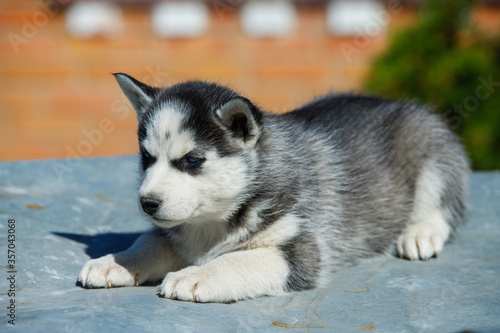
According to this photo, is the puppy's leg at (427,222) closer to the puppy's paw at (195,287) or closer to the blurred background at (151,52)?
the puppy's paw at (195,287)

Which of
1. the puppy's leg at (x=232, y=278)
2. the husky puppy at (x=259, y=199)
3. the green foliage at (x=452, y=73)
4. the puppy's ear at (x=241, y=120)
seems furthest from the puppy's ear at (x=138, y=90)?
the green foliage at (x=452, y=73)

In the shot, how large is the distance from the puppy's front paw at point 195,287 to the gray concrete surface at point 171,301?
70 millimetres

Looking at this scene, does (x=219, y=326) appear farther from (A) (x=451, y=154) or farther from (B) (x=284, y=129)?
(A) (x=451, y=154)

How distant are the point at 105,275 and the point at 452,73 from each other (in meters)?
5.53

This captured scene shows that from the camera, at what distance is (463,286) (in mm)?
3875

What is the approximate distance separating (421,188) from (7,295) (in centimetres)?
315


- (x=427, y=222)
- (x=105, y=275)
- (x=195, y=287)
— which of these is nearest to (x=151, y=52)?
(x=427, y=222)

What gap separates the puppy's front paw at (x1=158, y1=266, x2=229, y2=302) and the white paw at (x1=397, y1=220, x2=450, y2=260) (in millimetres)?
1601

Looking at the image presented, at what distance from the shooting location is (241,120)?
3.96m

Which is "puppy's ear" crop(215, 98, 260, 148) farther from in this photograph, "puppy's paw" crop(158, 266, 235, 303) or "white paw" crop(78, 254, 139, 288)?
"white paw" crop(78, 254, 139, 288)

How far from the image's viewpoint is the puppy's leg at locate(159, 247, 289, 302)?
11.5ft

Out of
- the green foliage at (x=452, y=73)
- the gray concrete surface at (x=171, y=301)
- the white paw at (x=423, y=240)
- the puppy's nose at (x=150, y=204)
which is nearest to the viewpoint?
the gray concrete surface at (x=171, y=301)

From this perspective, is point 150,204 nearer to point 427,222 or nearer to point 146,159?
point 146,159

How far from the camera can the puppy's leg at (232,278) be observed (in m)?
3.52
